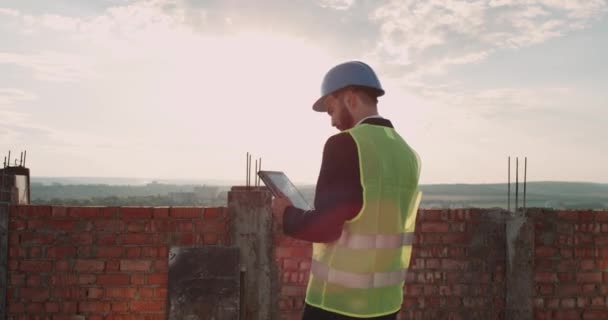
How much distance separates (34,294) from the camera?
4066 mm

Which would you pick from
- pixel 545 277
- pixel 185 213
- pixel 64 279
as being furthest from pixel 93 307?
pixel 545 277

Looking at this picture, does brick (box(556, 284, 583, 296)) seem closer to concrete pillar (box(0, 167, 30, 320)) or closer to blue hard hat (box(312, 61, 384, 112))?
blue hard hat (box(312, 61, 384, 112))

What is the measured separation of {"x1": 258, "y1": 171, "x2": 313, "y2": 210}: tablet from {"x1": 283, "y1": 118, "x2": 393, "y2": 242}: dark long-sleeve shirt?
39cm

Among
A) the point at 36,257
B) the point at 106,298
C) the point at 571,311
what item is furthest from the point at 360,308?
the point at 571,311

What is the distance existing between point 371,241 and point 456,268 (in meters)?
2.71

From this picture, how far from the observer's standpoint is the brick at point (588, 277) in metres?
4.67

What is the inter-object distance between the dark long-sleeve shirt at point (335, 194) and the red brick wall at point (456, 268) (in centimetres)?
263

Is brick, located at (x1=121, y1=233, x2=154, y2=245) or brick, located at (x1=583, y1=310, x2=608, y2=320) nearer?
brick, located at (x1=121, y1=233, x2=154, y2=245)

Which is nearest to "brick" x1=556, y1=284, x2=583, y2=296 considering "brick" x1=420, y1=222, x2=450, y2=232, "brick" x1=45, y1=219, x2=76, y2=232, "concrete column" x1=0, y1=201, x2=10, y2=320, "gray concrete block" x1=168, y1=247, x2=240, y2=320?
"brick" x1=420, y1=222, x2=450, y2=232

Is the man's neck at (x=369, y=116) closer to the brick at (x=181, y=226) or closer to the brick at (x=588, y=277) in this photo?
the brick at (x=181, y=226)

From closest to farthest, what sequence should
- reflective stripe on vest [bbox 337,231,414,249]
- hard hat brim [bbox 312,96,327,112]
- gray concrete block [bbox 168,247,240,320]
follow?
reflective stripe on vest [bbox 337,231,414,249] < hard hat brim [bbox 312,96,327,112] < gray concrete block [bbox 168,247,240,320]

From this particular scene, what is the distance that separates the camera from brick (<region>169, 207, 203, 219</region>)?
4.16 metres

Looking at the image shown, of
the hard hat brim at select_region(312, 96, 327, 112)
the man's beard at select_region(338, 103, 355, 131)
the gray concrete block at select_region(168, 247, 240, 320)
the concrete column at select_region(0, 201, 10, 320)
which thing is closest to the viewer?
the man's beard at select_region(338, 103, 355, 131)

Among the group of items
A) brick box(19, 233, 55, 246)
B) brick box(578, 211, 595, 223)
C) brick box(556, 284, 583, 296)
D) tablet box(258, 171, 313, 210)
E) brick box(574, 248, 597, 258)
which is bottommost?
brick box(556, 284, 583, 296)
